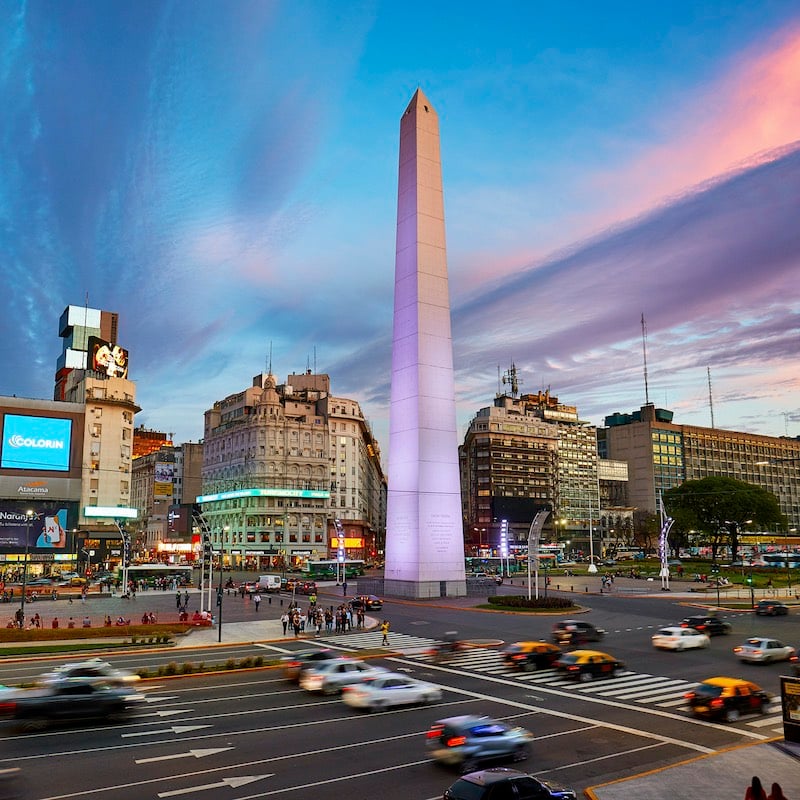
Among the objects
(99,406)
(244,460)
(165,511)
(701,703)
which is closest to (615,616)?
(701,703)

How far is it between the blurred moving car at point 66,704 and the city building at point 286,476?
101868 millimetres

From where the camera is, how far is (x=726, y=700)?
21688 mm

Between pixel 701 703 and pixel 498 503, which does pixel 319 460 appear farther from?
pixel 701 703

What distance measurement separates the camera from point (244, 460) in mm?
142000

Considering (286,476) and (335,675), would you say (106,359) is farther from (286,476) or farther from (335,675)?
(335,675)

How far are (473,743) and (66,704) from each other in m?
12.1

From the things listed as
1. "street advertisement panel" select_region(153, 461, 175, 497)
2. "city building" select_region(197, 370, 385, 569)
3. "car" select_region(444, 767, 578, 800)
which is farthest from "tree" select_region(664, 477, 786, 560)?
"car" select_region(444, 767, 578, 800)

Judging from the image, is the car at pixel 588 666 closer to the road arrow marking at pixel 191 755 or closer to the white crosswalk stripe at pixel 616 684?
the white crosswalk stripe at pixel 616 684

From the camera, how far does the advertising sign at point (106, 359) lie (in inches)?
4858

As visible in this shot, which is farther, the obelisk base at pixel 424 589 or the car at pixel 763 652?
the obelisk base at pixel 424 589

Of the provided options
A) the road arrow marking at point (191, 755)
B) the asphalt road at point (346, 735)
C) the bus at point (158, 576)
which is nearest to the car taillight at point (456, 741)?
the asphalt road at point (346, 735)

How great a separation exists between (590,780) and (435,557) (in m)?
44.8

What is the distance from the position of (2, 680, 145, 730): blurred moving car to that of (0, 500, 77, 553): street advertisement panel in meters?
89.2

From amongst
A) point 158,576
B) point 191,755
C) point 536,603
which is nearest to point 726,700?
point 191,755
